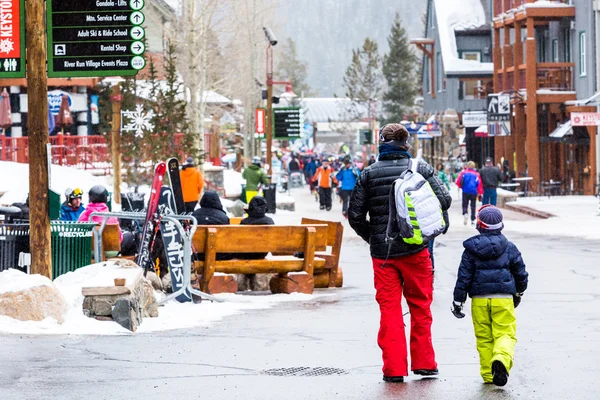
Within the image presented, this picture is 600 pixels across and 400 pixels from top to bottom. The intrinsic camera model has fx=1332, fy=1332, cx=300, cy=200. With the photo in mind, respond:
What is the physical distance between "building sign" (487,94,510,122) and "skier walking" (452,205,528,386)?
121 ft

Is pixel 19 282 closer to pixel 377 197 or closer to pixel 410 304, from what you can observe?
pixel 377 197

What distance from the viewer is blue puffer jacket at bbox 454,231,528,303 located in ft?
28.5

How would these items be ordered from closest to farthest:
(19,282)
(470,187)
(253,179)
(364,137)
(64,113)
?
(19,282) → (470,187) → (253,179) → (64,113) → (364,137)

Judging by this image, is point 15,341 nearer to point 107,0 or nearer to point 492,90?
Answer: point 107,0

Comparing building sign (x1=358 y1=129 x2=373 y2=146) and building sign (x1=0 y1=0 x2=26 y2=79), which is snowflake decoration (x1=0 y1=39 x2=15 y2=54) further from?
building sign (x1=358 y1=129 x2=373 y2=146)

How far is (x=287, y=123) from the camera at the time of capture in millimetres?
46750

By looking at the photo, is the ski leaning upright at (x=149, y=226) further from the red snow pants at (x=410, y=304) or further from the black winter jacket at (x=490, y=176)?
the black winter jacket at (x=490, y=176)

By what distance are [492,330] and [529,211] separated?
88.6 feet

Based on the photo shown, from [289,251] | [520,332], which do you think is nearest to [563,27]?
[289,251]

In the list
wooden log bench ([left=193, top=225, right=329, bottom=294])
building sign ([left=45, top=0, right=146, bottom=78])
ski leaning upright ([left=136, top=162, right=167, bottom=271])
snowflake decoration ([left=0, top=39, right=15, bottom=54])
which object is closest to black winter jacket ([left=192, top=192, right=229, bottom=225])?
wooden log bench ([left=193, top=225, right=329, bottom=294])

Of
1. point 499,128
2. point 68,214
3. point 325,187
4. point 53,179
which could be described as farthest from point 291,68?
point 68,214

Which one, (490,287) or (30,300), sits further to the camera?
(30,300)

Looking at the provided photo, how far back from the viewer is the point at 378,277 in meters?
8.86

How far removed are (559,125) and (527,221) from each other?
534 inches
